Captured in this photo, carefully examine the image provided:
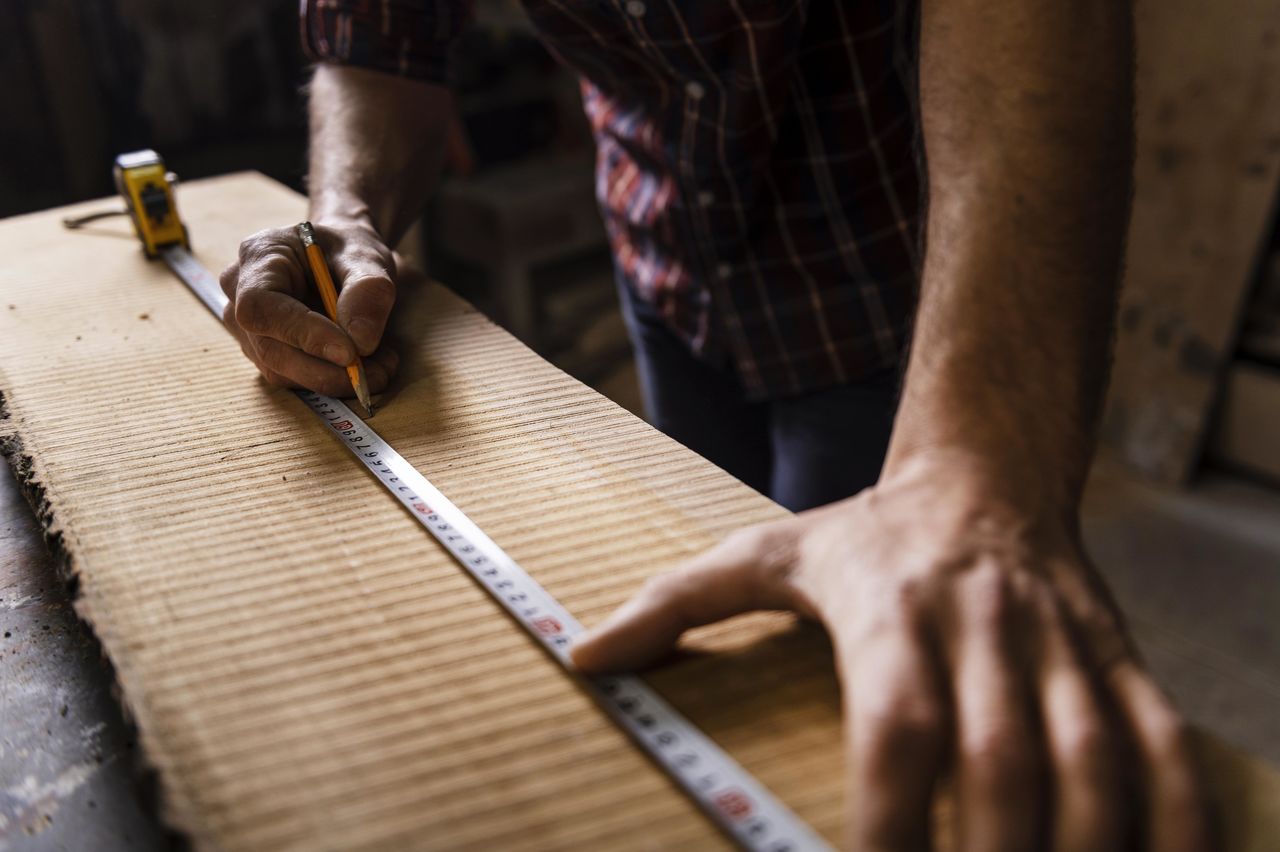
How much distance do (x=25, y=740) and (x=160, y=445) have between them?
0.32 metres

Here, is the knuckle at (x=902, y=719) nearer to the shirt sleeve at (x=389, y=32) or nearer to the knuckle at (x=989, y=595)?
the knuckle at (x=989, y=595)

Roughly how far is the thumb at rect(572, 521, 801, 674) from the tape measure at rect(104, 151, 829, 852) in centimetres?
2

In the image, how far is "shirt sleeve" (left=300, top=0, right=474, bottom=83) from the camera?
4.98ft

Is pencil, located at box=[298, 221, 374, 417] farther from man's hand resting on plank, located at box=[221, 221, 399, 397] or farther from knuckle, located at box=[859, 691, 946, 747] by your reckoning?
knuckle, located at box=[859, 691, 946, 747]

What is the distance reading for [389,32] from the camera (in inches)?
60.6

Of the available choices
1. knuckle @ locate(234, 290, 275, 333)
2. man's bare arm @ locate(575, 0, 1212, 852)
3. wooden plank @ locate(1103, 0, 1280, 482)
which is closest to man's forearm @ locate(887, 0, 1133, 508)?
man's bare arm @ locate(575, 0, 1212, 852)

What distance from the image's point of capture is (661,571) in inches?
31.7

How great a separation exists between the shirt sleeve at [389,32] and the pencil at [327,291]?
0.47 m

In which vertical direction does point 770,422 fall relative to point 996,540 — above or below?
below

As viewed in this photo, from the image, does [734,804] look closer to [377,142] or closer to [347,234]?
[347,234]

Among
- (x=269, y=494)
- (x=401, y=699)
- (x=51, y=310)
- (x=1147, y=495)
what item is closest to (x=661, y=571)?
(x=401, y=699)

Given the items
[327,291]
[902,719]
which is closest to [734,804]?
[902,719]

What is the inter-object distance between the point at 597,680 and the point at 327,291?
26.3 inches

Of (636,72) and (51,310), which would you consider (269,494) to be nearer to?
(51,310)
